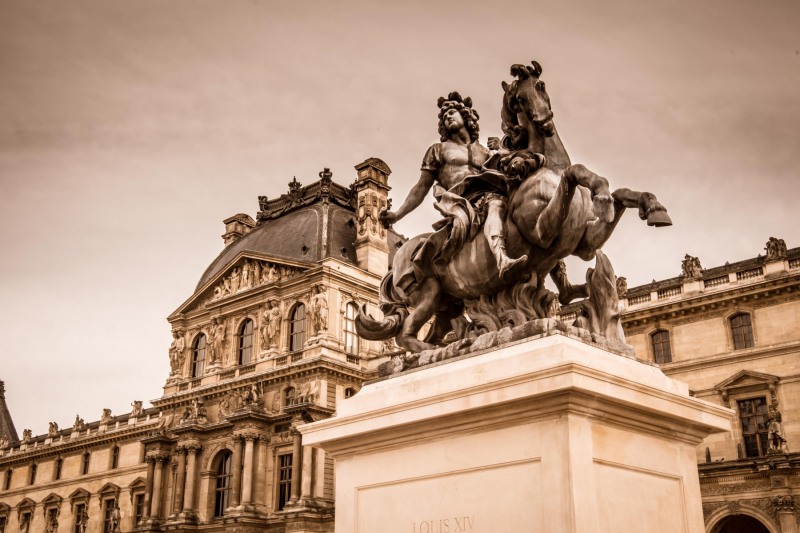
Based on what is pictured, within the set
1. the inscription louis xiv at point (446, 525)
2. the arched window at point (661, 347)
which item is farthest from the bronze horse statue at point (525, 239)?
the arched window at point (661, 347)

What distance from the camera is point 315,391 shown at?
39156mm

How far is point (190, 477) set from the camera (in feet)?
136

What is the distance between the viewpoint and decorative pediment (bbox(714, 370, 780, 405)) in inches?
1255

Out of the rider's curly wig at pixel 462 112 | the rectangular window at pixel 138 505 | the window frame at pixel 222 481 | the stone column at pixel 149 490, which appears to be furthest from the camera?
the rectangular window at pixel 138 505

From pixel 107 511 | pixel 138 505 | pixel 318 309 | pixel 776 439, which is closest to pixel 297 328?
pixel 318 309

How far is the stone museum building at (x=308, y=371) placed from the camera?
3191cm

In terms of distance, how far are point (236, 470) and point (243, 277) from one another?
10386 mm

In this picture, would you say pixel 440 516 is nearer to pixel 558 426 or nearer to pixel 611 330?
pixel 558 426

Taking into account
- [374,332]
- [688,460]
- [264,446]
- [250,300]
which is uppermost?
[250,300]

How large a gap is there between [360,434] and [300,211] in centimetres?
4345

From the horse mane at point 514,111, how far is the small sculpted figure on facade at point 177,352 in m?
43.1

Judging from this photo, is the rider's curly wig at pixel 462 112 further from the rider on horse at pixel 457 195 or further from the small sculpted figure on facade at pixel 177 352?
the small sculpted figure on facade at pixel 177 352

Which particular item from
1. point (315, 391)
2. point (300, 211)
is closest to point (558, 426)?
point (315, 391)

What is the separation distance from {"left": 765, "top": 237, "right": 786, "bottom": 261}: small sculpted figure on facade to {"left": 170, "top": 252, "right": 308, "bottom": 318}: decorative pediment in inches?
817
